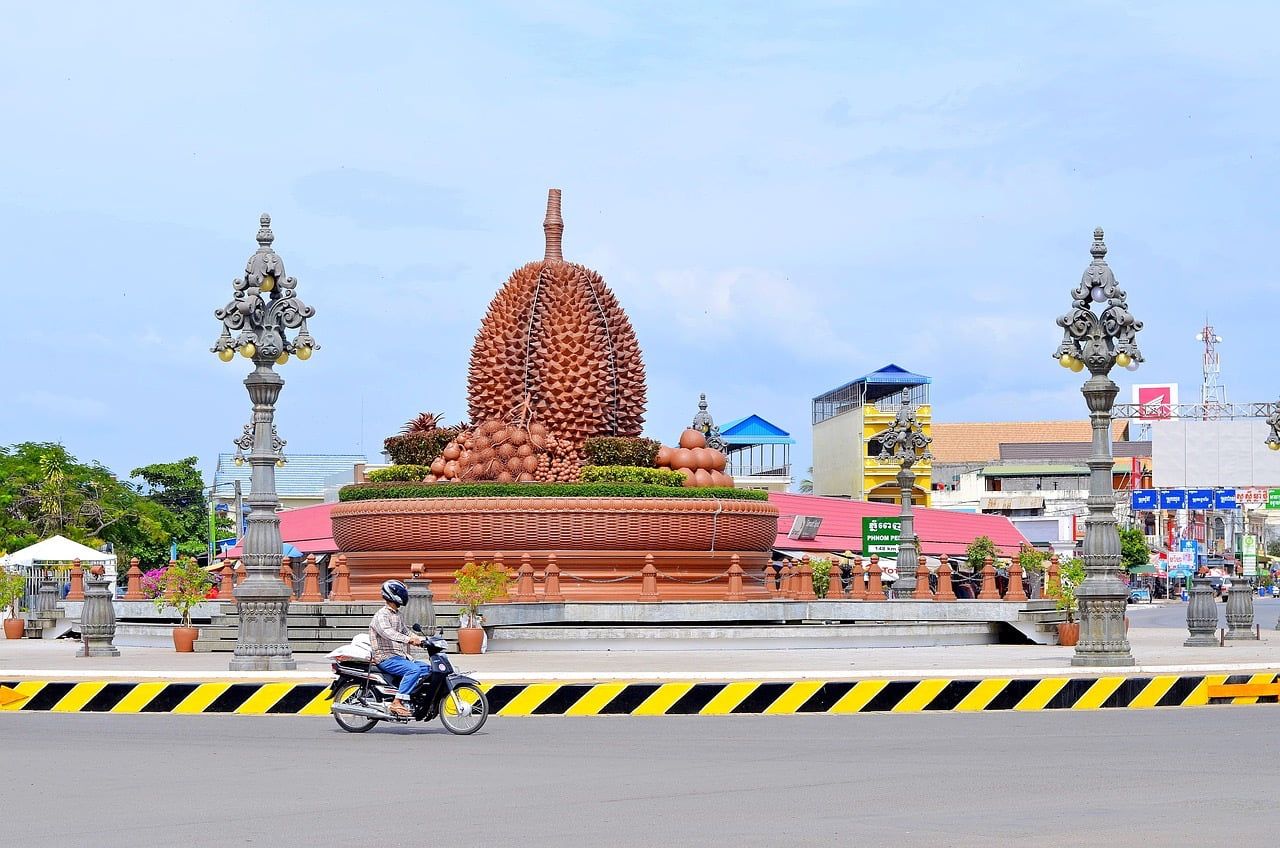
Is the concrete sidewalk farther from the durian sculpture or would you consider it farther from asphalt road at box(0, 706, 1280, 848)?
the durian sculpture

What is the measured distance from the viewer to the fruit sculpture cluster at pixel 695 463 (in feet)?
125

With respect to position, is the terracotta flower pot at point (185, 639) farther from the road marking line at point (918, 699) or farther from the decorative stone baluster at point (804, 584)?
the road marking line at point (918, 699)

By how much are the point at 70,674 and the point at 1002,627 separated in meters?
17.3

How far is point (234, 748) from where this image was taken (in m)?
14.7

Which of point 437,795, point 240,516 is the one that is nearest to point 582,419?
point 437,795

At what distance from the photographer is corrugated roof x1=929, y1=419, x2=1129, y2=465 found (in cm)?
12275

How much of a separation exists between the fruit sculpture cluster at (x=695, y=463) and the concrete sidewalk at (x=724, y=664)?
8.76 meters

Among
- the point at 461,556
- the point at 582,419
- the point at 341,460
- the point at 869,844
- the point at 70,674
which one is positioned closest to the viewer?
the point at 869,844

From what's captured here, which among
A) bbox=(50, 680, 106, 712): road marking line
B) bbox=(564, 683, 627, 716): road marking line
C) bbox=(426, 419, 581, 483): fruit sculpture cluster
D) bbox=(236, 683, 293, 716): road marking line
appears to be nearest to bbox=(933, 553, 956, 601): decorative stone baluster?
bbox=(426, 419, 581, 483): fruit sculpture cluster

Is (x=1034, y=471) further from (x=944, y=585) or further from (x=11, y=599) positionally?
(x=11, y=599)

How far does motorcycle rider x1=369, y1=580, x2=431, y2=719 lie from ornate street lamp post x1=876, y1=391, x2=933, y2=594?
2237cm

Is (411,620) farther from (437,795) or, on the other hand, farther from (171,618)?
(437,795)

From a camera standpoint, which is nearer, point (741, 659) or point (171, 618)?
point (741, 659)

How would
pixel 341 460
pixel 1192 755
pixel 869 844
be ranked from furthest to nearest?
pixel 341 460, pixel 1192 755, pixel 869 844
